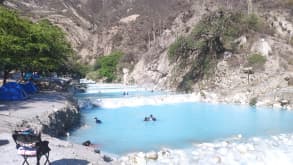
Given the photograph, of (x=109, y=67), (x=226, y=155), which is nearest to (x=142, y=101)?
(x=226, y=155)

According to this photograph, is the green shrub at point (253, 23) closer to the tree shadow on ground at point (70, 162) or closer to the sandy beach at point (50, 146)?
the sandy beach at point (50, 146)

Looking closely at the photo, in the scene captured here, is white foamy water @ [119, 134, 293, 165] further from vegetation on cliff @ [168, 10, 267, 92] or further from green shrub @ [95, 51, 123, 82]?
green shrub @ [95, 51, 123, 82]

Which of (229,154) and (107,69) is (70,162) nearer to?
(229,154)

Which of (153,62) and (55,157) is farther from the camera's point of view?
(153,62)

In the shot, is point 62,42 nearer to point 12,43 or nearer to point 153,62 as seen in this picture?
point 12,43

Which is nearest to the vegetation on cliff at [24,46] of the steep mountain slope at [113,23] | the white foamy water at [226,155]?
the white foamy water at [226,155]

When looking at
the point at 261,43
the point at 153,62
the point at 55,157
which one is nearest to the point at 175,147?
the point at 55,157
